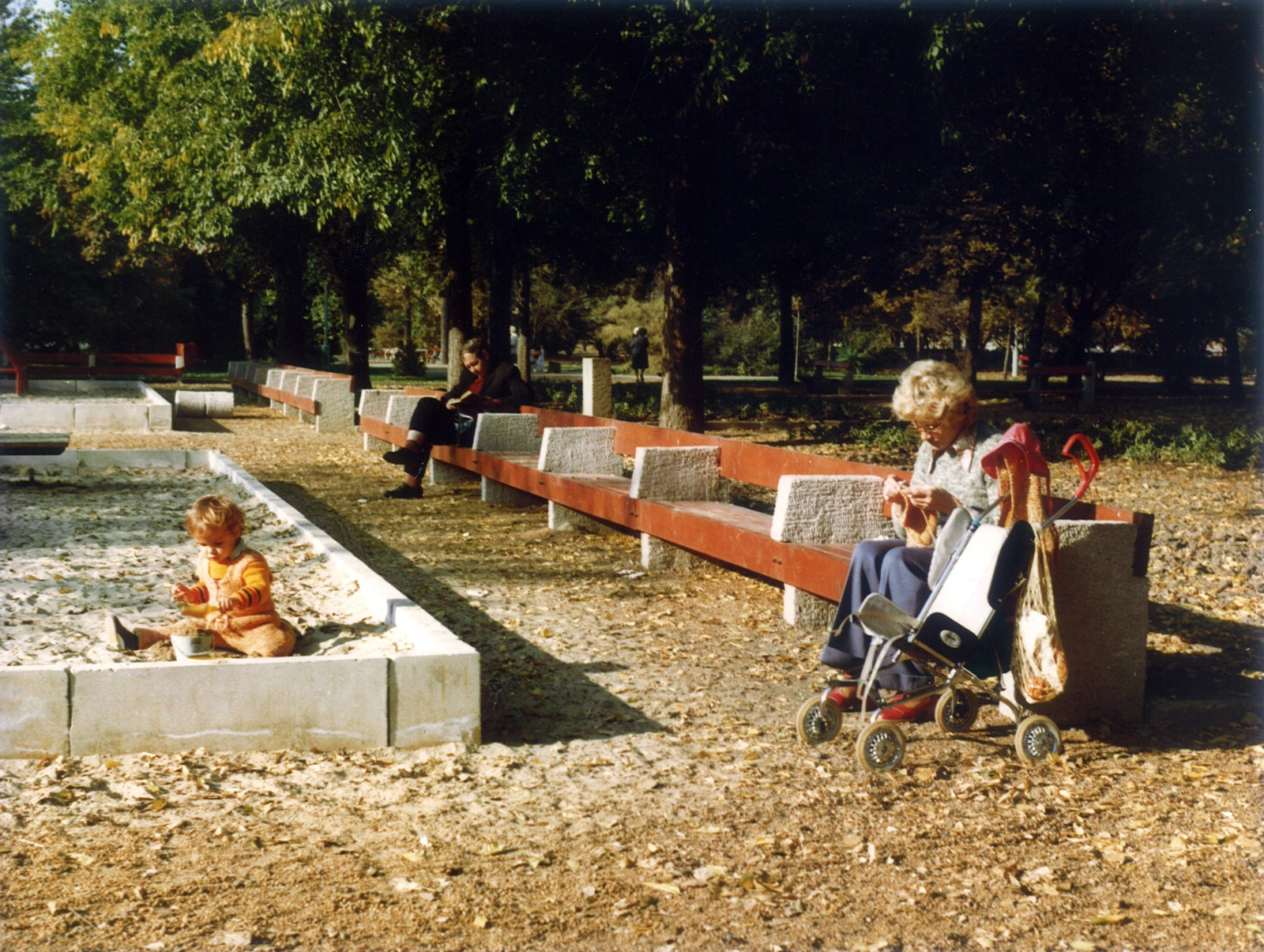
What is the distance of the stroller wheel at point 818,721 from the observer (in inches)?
171

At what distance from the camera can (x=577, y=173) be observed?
16703mm

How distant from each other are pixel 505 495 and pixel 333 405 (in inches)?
320

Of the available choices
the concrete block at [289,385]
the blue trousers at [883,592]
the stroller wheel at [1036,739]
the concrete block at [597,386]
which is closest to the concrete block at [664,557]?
the blue trousers at [883,592]

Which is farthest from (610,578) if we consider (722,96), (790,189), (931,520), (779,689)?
(790,189)

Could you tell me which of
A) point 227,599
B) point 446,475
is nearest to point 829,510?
point 227,599

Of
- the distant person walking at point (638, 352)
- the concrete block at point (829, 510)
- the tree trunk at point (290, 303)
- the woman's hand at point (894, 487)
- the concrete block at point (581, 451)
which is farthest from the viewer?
the distant person walking at point (638, 352)

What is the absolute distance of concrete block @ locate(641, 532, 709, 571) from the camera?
756cm

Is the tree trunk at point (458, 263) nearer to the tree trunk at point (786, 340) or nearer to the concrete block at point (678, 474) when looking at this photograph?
the concrete block at point (678, 474)

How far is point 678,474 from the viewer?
299 inches

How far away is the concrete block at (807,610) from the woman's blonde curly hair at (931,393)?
176 centimetres

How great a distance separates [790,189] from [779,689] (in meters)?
14.4

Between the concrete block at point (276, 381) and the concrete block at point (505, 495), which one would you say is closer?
Result: the concrete block at point (505, 495)

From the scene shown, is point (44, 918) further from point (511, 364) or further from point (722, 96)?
point (722, 96)

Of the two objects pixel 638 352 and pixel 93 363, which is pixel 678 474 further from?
pixel 638 352
